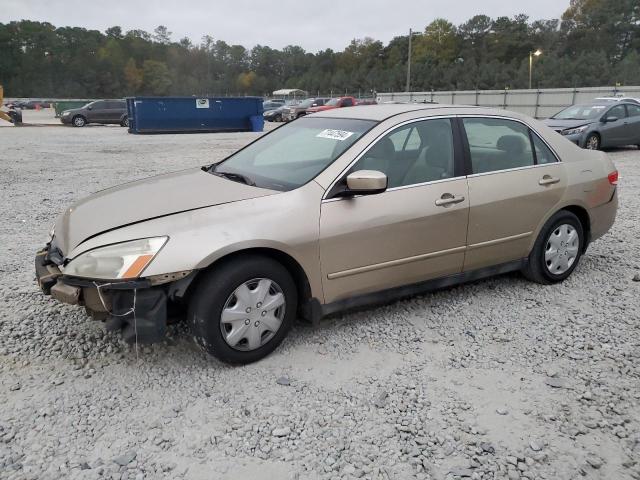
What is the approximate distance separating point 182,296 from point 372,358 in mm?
1270

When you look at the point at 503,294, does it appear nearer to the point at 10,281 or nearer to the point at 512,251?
the point at 512,251

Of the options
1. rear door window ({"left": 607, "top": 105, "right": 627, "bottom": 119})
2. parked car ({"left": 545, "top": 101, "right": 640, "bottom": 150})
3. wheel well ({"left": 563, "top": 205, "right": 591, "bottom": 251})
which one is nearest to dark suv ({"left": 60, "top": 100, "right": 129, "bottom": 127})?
parked car ({"left": 545, "top": 101, "right": 640, "bottom": 150})

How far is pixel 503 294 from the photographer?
177 inches

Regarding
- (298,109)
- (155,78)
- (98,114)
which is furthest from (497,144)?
(155,78)

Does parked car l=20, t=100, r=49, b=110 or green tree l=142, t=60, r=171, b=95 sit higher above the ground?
green tree l=142, t=60, r=171, b=95

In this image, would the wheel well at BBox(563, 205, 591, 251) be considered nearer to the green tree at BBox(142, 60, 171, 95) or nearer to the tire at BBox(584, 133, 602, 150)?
the tire at BBox(584, 133, 602, 150)

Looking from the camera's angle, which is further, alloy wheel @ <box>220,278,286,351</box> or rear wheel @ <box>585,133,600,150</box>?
rear wheel @ <box>585,133,600,150</box>

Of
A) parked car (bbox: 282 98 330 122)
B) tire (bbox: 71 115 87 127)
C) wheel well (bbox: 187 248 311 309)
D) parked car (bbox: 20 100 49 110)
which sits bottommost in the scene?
wheel well (bbox: 187 248 311 309)

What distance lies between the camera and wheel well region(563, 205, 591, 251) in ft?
15.2

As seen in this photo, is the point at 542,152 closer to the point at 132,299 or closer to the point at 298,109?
the point at 132,299

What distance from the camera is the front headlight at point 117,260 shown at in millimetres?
2900

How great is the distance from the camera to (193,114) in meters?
24.7

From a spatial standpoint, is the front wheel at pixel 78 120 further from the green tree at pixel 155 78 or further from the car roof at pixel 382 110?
the green tree at pixel 155 78

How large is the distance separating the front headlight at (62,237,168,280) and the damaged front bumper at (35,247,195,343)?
1.5 inches
